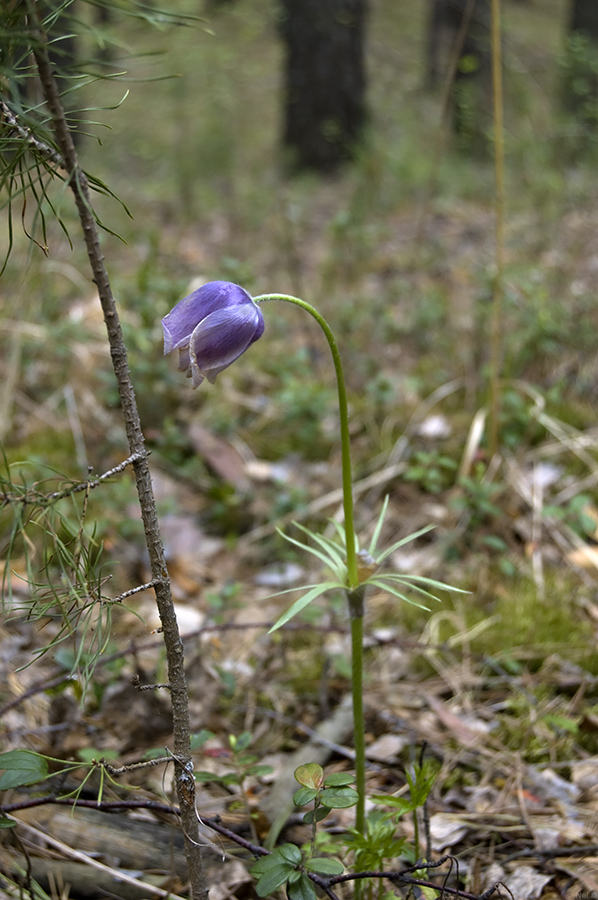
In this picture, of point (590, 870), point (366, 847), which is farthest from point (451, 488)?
point (366, 847)

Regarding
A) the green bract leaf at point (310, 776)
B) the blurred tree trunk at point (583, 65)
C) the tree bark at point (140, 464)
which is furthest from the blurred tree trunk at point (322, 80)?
the green bract leaf at point (310, 776)

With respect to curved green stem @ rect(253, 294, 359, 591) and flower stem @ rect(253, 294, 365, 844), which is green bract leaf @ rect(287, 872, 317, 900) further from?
curved green stem @ rect(253, 294, 359, 591)

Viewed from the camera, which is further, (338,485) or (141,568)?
(338,485)

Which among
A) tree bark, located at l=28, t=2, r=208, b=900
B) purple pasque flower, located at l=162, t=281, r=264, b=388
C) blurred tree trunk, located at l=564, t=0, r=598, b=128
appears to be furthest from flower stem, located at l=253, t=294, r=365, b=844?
blurred tree trunk, located at l=564, t=0, r=598, b=128

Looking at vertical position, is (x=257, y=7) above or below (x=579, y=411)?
above

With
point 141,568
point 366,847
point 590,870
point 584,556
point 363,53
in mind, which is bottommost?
point 141,568

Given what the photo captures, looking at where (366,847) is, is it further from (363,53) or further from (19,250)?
(363,53)
